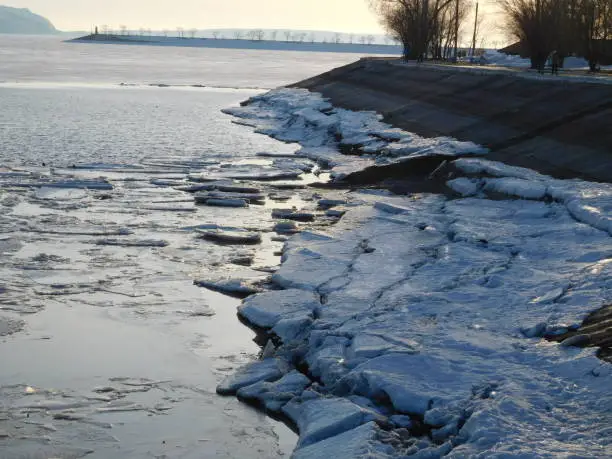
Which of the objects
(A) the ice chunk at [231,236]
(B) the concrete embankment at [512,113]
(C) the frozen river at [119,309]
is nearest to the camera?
(C) the frozen river at [119,309]

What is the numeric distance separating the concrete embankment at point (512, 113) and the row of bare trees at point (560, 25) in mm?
3976

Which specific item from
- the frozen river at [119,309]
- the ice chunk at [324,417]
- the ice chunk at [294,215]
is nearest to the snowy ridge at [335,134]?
the frozen river at [119,309]

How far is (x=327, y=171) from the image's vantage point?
21.7m

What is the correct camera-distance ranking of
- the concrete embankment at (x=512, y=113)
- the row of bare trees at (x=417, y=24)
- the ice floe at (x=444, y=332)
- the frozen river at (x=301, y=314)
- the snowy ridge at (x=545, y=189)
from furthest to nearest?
the row of bare trees at (x=417, y=24)
the concrete embankment at (x=512, y=113)
the snowy ridge at (x=545, y=189)
the frozen river at (x=301, y=314)
the ice floe at (x=444, y=332)

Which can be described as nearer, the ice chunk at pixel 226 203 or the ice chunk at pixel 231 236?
the ice chunk at pixel 231 236

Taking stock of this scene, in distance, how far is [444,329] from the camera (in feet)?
30.2

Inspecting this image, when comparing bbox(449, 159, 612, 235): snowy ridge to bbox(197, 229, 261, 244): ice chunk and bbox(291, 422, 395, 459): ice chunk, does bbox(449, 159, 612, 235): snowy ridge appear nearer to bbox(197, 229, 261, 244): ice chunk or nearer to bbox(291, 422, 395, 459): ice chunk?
bbox(197, 229, 261, 244): ice chunk

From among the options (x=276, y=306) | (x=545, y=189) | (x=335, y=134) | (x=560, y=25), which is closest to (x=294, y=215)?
(x=545, y=189)

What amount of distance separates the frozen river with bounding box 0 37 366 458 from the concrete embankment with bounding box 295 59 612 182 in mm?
5646

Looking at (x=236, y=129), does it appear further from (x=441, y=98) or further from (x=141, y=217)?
(x=141, y=217)

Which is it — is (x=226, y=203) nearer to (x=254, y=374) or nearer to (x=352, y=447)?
(x=254, y=374)

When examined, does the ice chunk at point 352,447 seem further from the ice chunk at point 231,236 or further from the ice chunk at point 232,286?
the ice chunk at point 231,236

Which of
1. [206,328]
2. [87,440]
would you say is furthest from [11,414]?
[206,328]

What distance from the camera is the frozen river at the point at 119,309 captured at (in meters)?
7.46
